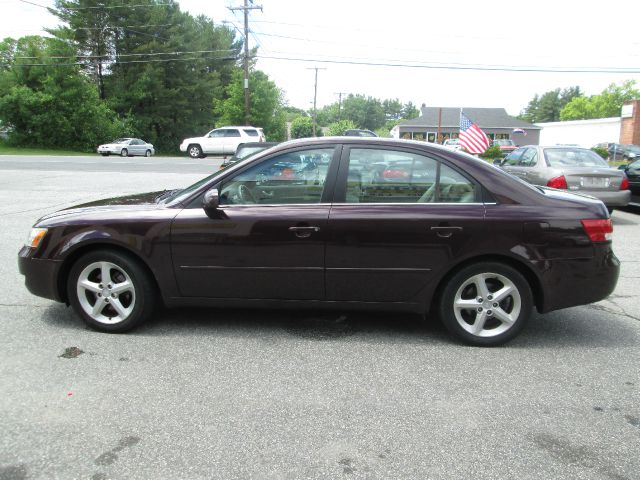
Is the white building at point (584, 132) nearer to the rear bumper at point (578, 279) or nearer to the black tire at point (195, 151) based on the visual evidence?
the black tire at point (195, 151)

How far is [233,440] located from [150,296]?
Result: 5.74 feet

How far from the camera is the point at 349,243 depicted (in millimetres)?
3830

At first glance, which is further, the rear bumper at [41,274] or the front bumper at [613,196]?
the front bumper at [613,196]

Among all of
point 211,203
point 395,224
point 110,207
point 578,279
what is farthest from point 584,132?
point 110,207

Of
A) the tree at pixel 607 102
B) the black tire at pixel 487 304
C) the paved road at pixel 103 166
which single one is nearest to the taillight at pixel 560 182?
the black tire at pixel 487 304

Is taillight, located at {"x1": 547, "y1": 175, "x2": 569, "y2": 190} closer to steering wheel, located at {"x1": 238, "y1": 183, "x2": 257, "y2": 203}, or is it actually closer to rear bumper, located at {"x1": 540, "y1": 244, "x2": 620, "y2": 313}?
rear bumper, located at {"x1": 540, "y1": 244, "x2": 620, "y2": 313}

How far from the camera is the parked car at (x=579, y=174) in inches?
382

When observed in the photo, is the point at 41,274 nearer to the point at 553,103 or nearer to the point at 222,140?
the point at 222,140

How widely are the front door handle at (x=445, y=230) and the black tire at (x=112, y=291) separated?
231 cm

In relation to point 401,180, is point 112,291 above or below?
below

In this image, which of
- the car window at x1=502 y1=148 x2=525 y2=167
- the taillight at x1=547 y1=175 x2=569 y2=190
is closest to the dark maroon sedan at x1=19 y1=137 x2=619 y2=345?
the taillight at x1=547 y1=175 x2=569 y2=190

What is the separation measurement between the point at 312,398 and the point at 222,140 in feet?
99.6

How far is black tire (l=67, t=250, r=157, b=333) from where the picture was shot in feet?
13.2

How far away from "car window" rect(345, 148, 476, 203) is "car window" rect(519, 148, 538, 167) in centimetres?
752
